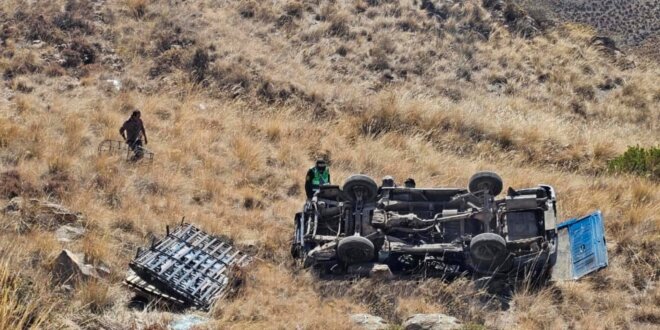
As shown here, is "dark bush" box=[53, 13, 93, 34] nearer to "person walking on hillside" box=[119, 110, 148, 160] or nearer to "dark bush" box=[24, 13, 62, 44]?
"dark bush" box=[24, 13, 62, 44]

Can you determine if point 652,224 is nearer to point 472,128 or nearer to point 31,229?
point 472,128

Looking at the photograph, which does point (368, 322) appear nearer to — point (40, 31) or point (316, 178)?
point (316, 178)

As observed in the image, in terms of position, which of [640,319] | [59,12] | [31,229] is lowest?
[640,319]

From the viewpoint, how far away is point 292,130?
56.7 ft

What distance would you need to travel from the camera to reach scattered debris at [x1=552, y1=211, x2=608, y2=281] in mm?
9984

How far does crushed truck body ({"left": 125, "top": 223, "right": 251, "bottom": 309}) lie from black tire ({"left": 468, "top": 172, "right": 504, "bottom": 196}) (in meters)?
3.65

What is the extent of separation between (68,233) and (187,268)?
215 centimetres

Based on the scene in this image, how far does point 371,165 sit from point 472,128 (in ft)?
13.7

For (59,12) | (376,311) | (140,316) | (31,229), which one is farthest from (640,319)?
(59,12)

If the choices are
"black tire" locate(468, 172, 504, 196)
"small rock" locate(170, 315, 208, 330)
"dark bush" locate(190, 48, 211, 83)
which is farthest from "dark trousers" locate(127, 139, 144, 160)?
"black tire" locate(468, 172, 504, 196)

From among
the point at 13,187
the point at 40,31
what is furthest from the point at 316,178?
the point at 40,31

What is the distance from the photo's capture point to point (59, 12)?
21.8 meters

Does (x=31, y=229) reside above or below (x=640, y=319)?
above

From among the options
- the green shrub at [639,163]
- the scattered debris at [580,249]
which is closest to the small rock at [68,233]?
the scattered debris at [580,249]
